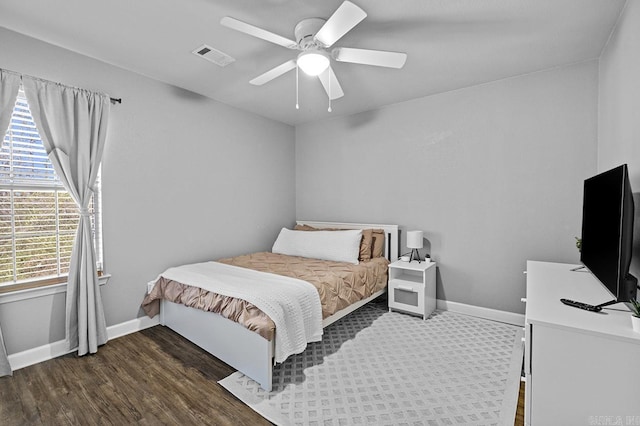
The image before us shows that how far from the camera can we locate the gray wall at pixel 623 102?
66.9 inches

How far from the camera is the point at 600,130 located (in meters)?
2.62

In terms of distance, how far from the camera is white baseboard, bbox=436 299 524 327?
3088 millimetres

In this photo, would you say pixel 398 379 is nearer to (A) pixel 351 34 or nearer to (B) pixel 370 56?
(B) pixel 370 56

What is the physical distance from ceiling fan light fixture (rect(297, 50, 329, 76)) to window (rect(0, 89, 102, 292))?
2272mm

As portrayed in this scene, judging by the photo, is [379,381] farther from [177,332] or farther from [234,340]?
[177,332]

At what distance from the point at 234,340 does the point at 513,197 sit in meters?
3.04

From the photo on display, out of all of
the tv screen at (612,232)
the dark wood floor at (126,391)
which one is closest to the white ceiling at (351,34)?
the tv screen at (612,232)

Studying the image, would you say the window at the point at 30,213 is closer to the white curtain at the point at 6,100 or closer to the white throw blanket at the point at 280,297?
the white curtain at the point at 6,100

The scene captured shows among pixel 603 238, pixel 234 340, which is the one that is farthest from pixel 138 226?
pixel 603 238

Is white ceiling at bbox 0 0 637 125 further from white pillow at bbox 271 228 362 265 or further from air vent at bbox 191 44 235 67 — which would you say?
white pillow at bbox 271 228 362 265

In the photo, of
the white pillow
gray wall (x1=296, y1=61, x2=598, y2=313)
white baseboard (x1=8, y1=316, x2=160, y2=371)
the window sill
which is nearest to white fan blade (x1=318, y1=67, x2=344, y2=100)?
gray wall (x1=296, y1=61, x2=598, y2=313)

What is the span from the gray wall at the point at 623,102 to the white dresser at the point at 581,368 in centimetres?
76

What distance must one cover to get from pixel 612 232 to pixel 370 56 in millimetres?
1746

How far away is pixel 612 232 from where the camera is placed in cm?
143
